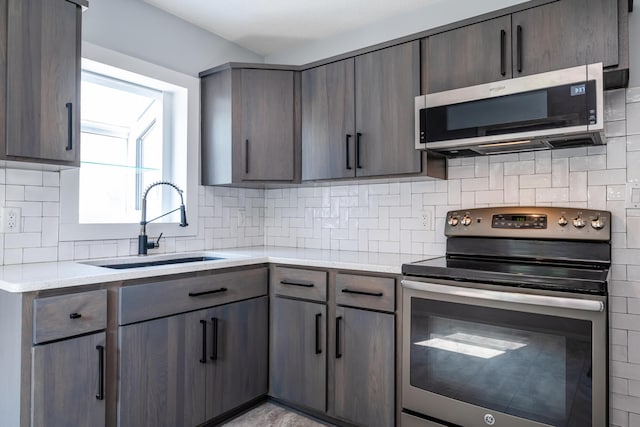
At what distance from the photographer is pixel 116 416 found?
1.74 metres

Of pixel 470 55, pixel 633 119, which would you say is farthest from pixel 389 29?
pixel 633 119

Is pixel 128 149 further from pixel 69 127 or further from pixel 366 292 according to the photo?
pixel 366 292

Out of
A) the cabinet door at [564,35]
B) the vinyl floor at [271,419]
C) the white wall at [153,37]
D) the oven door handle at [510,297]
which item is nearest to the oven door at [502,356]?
the oven door handle at [510,297]

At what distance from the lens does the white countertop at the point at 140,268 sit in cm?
153

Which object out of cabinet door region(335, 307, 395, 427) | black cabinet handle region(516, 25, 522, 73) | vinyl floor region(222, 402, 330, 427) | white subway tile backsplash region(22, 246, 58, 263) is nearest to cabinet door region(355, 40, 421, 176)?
black cabinet handle region(516, 25, 522, 73)

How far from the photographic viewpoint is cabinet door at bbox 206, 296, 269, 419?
213cm

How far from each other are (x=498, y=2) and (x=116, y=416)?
2.85m

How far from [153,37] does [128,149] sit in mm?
716

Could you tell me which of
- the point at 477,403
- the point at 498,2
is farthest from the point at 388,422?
the point at 498,2

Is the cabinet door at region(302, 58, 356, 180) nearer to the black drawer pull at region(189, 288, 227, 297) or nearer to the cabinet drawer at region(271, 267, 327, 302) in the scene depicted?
the cabinet drawer at region(271, 267, 327, 302)

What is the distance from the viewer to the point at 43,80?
1.79 meters

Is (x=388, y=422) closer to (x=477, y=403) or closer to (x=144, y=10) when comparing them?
(x=477, y=403)

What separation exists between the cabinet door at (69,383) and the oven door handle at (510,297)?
134cm

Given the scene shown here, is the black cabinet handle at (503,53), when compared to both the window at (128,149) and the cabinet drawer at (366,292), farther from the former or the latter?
the window at (128,149)
